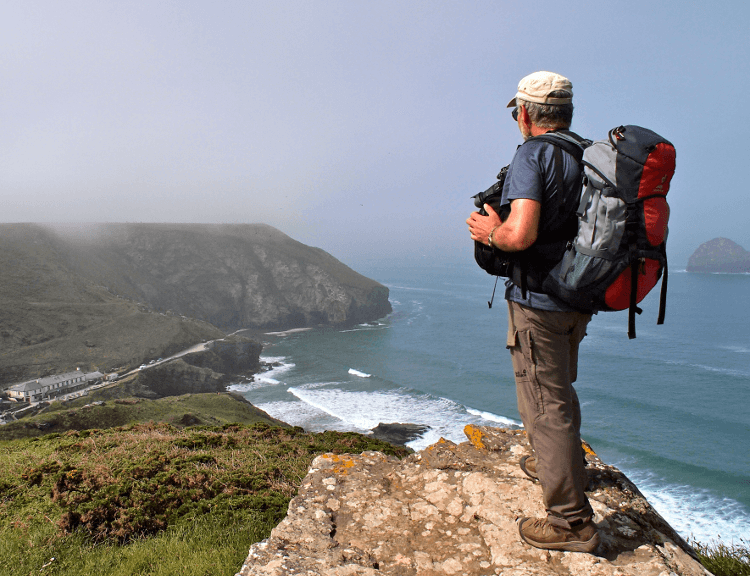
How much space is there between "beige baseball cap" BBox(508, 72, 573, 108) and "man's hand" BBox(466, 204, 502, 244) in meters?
0.75

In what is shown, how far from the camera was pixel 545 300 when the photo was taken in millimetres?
2900

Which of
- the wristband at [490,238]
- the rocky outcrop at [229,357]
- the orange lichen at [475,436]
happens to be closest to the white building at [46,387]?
the rocky outcrop at [229,357]

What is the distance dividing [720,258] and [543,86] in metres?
230

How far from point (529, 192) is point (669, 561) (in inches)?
108

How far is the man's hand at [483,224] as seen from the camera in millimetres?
2973

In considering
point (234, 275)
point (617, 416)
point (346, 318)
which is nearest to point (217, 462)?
point (617, 416)

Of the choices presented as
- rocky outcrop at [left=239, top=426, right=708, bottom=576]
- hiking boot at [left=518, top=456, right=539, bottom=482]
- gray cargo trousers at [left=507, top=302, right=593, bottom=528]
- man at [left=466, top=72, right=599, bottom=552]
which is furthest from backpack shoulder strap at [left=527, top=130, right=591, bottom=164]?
hiking boot at [left=518, top=456, right=539, bottom=482]

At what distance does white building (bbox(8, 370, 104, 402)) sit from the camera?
53.8 metres

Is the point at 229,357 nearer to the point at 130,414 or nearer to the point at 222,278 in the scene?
the point at 130,414

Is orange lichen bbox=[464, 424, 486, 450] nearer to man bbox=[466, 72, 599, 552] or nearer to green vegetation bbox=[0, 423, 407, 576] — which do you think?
man bbox=[466, 72, 599, 552]

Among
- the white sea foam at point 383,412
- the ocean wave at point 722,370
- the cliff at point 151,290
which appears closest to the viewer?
the white sea foam at point 383,412

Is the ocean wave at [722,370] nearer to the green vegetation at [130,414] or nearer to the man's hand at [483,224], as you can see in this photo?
the green vegetation at [130,414]

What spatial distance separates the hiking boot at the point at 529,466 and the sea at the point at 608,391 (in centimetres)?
1189

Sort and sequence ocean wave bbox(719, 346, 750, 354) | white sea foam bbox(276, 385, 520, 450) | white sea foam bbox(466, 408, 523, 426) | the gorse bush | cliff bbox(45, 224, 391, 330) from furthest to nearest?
cliff bbox(45, 224, 391, 330)
ocean wave bbox(719, 346, 750, 354)
white sea foam bbox(276, 385, 520, 450)
white sea foam bbox(466, 408, 523, 426)
the gorse bush
